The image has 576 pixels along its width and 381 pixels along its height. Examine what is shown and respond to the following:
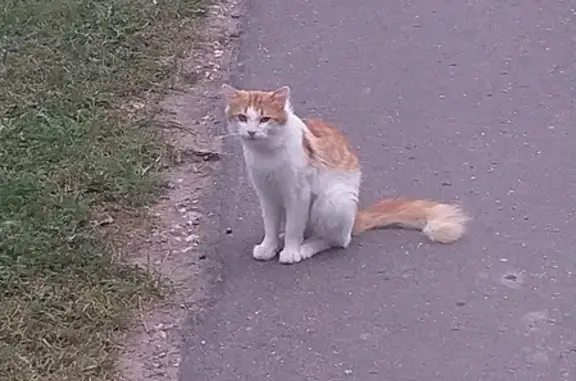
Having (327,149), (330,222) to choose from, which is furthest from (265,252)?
(327,149)

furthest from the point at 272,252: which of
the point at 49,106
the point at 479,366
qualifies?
the point at 49,106

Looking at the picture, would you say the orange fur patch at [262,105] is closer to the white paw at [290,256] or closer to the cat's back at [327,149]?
the cat's back at [327,149]

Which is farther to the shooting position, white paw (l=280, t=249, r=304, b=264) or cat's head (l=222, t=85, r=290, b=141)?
white paw (l=280, t=249, r=304, b=264)

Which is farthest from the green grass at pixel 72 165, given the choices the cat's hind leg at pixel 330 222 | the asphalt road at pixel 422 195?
the cat's hind leg at pixel 330 222

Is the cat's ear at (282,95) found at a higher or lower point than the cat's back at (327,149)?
higher

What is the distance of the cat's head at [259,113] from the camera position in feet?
15.2

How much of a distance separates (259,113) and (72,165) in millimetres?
1108

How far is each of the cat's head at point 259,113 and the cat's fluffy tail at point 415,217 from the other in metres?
0.54

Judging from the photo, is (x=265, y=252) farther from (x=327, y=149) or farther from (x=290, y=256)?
(x=327, y=149)

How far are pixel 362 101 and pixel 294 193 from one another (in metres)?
1.62

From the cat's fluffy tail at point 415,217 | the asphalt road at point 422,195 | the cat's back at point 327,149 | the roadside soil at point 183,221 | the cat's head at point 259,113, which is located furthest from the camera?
the cat's fluffy tail at point 415,217

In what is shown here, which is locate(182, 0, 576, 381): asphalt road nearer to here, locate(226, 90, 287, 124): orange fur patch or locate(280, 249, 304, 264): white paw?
locate(280, 249, 304, 264): white paw

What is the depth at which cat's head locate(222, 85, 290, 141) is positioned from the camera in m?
4.64

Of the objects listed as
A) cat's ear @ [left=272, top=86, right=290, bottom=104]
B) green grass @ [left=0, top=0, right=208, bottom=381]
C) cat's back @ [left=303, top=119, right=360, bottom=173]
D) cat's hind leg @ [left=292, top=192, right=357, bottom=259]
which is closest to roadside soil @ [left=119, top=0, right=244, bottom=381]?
green grass @ [left=0, top=0, right=208, bottom=381]
